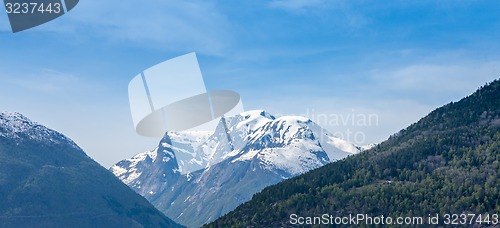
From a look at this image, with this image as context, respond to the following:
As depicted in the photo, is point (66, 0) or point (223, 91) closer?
point (66, 0)

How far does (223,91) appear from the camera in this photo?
139 m

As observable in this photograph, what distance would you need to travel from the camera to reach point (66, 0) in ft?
303

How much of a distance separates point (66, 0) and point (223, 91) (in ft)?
176
